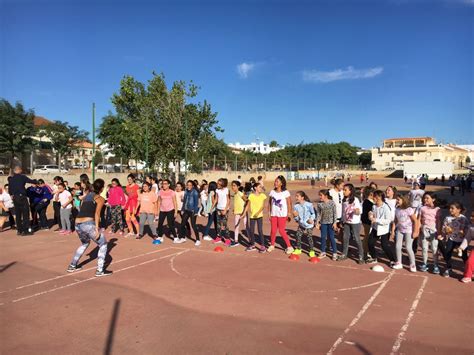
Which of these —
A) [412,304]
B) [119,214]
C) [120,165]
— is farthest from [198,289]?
[120,165]

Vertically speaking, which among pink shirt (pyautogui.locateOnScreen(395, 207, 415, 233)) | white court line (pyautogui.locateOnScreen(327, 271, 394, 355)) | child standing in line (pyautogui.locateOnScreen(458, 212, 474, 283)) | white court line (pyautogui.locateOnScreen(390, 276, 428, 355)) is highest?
pink shirt (pyautogui.locateOnScreen(395, 207, 415, 233))

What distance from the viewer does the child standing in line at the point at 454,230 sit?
24.0 ft

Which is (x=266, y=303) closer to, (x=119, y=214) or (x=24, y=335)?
(x=24, y=335)

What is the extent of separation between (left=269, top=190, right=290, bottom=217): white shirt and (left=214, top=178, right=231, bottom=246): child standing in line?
1.67 meters

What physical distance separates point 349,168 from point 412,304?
3961 inches

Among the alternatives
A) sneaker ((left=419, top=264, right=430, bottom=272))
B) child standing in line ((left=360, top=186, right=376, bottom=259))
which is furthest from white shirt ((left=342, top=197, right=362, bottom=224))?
sneaker ((left=419, top=264, right=430, bottom=272))

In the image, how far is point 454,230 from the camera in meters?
7.36

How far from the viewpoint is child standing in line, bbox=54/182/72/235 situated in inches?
472

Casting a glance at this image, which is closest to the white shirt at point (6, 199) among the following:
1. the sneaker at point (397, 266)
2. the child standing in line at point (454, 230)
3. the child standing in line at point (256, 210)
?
the child standing in line at point (256, 210)

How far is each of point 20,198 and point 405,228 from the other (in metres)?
10.4

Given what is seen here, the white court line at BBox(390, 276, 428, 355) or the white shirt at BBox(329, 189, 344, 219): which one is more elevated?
the white shirt at BBox(329, 189, 344, 219)

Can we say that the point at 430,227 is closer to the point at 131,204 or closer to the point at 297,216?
the point at 297,216

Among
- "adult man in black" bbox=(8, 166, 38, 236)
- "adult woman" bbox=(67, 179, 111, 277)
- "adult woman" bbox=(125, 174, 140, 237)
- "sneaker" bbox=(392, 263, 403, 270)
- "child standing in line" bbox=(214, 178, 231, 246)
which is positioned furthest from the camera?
"adult woman" bbox=(125, 174, 140, 237)

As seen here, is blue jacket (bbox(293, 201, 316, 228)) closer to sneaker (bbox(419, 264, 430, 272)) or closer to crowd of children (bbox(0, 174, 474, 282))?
crowd of children (bbox(0, 174, 474, 282))
